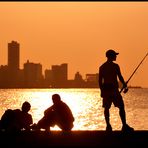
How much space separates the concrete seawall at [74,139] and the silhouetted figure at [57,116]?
1.43 m

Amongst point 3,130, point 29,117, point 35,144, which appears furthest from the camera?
point 29,117

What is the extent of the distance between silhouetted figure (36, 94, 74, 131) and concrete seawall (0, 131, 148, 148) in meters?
1.43

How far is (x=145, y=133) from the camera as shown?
1493 cm

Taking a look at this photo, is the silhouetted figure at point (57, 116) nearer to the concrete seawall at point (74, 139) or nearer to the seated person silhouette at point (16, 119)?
the seated person silhouette at point (16, 119)

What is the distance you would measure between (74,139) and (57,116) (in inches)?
82.4

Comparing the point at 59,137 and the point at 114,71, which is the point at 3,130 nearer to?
the point at 59,137

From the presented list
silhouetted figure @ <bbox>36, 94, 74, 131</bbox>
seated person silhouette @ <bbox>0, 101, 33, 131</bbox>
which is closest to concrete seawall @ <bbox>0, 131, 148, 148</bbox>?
seated person silhouette @ <bbox>0, 101, 33, 131</bbox>

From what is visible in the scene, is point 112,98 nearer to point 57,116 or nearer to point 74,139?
point 57,116

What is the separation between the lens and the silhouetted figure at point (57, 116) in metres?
16.4

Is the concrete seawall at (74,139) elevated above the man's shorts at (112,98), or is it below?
below

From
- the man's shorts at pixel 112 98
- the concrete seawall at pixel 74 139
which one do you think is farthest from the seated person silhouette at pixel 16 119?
the man's shorts at pixel 112 98

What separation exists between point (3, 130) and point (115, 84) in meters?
2.92

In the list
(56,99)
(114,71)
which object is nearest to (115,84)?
(114,71)

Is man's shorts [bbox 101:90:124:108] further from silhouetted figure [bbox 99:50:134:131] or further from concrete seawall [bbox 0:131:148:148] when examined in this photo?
concrete seawall [bbox 0:131:148:148]
